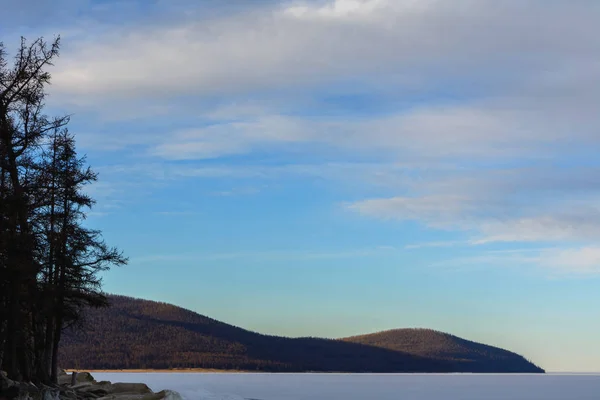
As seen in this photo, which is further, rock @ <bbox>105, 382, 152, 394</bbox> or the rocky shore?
rock @ <bbox>105, 382, 152, 394</bbox>

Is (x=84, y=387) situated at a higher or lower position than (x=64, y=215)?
lower

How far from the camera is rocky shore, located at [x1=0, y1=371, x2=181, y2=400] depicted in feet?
113

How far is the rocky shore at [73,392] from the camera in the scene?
113 ft

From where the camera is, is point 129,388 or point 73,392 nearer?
point 73,392

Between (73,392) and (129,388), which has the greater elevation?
(129,388)

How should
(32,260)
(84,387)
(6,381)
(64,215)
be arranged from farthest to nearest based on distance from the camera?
1. (84,387)
2. (64,215)
3. (32,260)
4. (6,381)

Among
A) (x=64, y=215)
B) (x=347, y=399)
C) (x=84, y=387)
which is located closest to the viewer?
(x=64, y=215)

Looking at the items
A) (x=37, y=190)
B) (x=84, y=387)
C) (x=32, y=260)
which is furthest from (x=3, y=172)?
(x=84, y=387)

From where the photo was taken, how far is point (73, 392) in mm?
45062

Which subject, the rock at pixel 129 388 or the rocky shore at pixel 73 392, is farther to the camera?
the rock at pixel 129 388

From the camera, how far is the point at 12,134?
3962cm

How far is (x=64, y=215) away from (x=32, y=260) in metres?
5.95

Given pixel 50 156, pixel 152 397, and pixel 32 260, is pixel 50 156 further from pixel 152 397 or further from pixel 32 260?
pixel 152 397

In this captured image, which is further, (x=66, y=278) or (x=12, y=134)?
(x=66, y=278)
